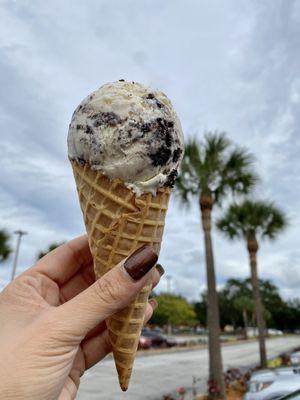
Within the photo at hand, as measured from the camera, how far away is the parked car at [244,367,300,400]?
7.20 meters

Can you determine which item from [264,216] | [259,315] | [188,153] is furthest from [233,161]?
[259,315]

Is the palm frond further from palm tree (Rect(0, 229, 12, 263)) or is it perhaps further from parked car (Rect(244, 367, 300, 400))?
palm tree (Rect(0, 229, 12, 263))

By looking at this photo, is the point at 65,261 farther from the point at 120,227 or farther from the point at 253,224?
the point at 253,224

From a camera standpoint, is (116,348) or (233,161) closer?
(116,348)

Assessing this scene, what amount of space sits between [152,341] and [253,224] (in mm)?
18455

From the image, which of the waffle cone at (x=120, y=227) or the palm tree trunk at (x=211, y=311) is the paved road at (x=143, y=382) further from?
the waffle cone at (x=120, y=227)

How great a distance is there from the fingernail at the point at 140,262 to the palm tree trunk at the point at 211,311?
936 centimetres

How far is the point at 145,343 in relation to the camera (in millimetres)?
30766

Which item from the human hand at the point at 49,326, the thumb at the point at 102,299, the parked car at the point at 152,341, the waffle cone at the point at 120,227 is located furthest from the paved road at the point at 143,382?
the thumb at the point at 102,299

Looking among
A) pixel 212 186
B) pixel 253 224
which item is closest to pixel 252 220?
pixel 253 224

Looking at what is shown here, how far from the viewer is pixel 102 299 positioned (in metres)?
2.00

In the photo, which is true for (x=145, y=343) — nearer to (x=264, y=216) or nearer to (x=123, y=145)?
(x=264, y=216)

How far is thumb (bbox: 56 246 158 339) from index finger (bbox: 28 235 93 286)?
0.72 m

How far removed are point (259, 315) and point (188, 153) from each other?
364 inches
